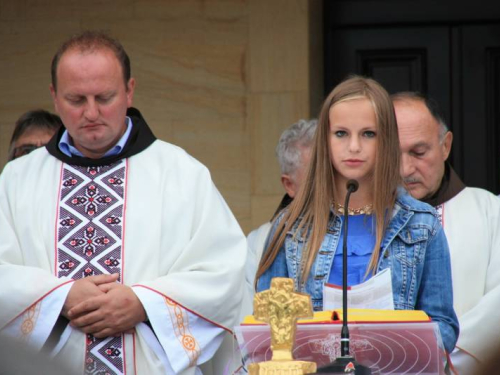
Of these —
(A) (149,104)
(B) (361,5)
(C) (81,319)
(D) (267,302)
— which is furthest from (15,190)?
(B) (361,5)

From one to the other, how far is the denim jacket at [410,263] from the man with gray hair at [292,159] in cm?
214

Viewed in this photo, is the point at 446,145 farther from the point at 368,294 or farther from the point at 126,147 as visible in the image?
the point at 368,294

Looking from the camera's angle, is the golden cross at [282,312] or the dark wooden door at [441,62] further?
the dark wooden door at [441,62]

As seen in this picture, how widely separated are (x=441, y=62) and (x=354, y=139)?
14.4 feet

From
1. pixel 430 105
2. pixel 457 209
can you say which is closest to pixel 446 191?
pixel 457 209

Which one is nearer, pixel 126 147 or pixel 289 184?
pixel 126 147

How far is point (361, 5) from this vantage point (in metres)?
8.69

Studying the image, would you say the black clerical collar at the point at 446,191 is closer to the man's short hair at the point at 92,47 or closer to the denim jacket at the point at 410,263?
the denim jacket at the point at 410,263

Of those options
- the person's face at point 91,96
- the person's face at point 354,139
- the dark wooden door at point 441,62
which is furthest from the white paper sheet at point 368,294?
the dark wooden door at point 441,62

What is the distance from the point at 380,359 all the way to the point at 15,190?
227 centimetres

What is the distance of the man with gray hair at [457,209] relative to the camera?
5.56 meters

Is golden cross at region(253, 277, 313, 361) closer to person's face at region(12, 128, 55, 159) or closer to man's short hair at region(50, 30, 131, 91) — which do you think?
man's short hair at region(50, 30, 131, 91)

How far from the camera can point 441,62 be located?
8.55m

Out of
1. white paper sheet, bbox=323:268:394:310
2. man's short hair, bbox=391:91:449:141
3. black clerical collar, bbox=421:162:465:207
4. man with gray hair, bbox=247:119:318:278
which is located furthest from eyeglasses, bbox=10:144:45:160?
white paper sheet, bbox=323:268:394:310
